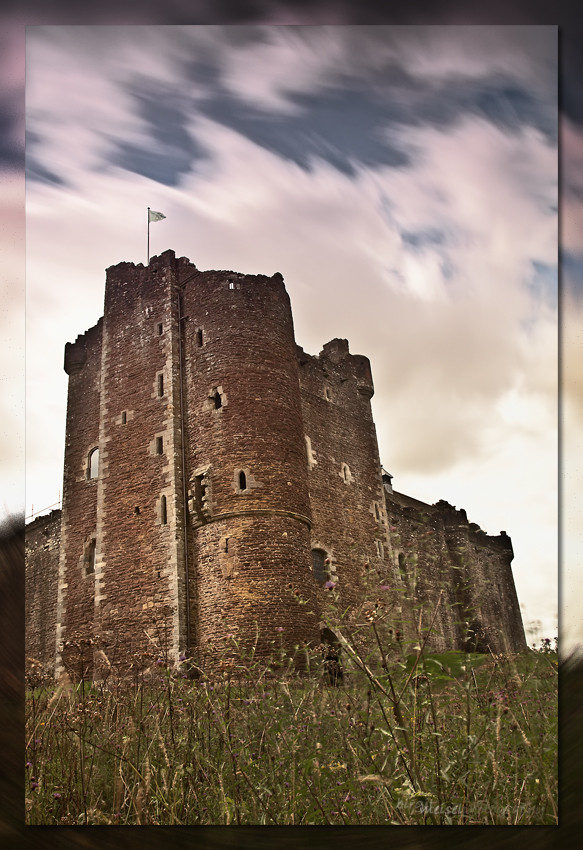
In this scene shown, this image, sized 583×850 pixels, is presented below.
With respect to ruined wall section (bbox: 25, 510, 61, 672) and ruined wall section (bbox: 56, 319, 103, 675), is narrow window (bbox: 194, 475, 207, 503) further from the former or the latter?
ruined wall section (bbox: 25, 510, 61, 672)

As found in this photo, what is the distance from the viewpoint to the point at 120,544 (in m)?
18.4

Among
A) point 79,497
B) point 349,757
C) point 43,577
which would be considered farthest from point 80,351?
point 349,757

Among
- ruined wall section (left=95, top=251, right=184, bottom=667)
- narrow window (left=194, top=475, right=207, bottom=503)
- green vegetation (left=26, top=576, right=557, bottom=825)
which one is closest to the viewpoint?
green vegetation (left=26, top=576, right=557, bottom=825)

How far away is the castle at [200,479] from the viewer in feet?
55.3

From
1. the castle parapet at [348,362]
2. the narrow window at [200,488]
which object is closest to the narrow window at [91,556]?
the narrow window at [200,488]

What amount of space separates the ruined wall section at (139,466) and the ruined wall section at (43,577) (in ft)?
17.8

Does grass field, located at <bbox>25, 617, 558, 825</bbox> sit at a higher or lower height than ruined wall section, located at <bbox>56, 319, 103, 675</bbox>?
lower

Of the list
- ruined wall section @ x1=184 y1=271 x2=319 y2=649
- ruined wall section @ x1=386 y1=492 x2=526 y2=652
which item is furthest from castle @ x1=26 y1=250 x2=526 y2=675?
ruined wall section @ x1=386 y1=492 x2=526 y2=652

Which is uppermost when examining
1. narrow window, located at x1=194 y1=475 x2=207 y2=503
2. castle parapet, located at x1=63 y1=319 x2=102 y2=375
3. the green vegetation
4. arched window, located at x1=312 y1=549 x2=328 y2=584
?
castle parapet, located at x1=63 y1=319 x2=102 y2=375

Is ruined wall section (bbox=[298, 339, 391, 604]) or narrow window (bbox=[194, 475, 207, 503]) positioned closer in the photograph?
narrow window (bbox=[194, 475, 207, 503])

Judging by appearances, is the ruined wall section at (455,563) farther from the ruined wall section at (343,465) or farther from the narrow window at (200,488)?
the narrow window at (200,488)

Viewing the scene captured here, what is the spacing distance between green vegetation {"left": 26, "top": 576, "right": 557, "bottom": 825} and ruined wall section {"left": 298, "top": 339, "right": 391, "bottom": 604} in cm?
1440

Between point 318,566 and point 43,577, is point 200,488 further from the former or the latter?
point 43,577

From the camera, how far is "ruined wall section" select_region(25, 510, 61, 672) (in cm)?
2309
